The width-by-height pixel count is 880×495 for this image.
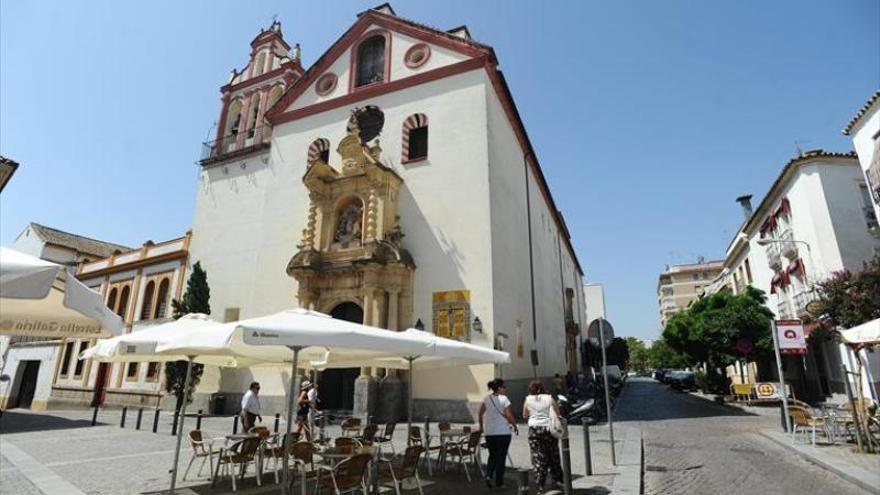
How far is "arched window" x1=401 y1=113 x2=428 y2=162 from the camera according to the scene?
63.1ft

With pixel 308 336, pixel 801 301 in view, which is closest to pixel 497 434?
pixel 308 336

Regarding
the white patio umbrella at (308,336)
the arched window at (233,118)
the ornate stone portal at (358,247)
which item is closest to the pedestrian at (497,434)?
the white patio umbrella at (308,336)

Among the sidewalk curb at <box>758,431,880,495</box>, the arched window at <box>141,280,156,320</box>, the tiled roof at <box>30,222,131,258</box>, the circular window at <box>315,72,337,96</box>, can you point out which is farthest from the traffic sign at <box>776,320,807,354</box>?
the tiled roof at <box>30,222,131,258</box>

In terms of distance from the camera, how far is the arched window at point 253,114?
83.3 ft

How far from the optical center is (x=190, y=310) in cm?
1978

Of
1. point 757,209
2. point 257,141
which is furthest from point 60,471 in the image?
point 757,209

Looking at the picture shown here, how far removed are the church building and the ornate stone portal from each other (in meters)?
0.05

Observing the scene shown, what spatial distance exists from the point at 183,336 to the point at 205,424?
1152cm

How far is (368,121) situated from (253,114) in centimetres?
944

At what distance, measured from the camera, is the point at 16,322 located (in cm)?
460

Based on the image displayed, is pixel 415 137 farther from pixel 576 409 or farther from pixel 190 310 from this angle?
pixel 576 409

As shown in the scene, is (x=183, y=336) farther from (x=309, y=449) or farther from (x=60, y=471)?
(x=60, y=471)

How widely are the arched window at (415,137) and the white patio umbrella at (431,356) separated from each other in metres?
11.5

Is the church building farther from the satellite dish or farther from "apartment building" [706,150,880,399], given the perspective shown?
"apartment building" [706,150,880,399]
